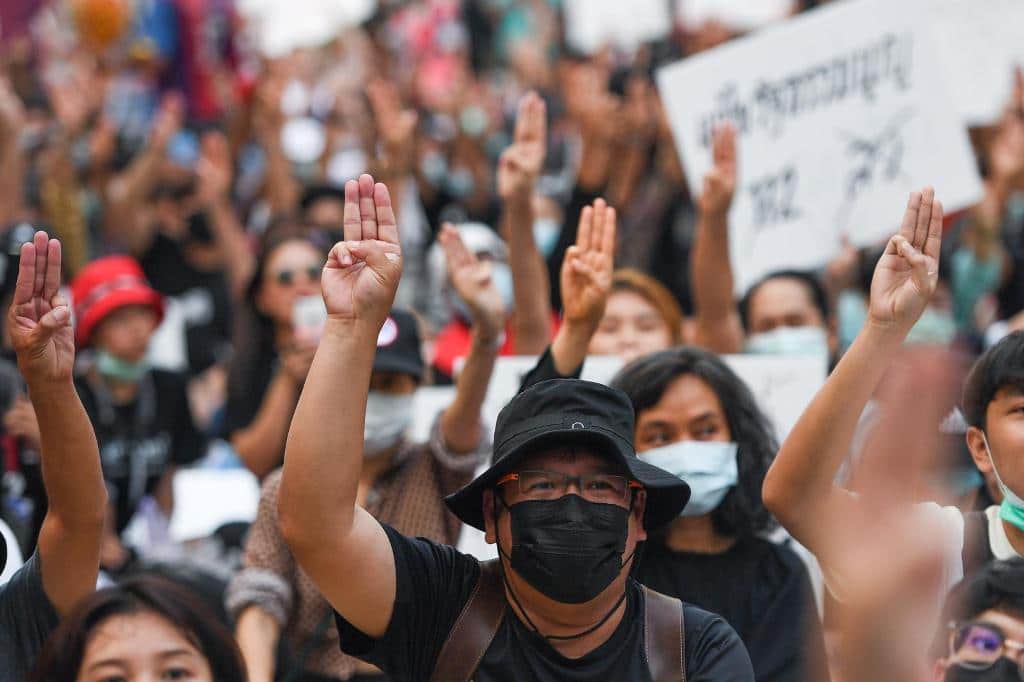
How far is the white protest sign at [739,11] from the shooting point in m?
10.6

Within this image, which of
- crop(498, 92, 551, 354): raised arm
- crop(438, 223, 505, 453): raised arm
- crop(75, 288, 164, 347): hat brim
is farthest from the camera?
crop(75, 288, 164, 347): hat brim

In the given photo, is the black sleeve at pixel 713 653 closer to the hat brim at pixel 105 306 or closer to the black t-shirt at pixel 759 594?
the black t-shirt at pixel 759 594

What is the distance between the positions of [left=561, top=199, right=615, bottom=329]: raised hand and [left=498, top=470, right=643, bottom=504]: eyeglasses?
106 centimetres

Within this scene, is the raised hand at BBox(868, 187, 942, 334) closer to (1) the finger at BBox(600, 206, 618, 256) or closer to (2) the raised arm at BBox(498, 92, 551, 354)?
(1) the finger at BBox(600, 206, 618, 256)

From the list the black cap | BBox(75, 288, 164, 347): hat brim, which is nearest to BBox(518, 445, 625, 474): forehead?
the black cap

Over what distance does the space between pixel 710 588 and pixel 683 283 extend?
4.23m

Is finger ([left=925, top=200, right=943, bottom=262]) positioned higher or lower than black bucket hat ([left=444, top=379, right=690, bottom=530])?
higher

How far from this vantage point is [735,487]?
372 centimetres

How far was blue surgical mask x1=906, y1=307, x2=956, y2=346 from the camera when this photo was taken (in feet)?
16.6

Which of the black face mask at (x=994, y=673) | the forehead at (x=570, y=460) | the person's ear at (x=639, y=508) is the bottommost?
the black face mask at (x=994, y=673)

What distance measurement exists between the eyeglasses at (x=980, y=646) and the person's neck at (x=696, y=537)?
911 mm

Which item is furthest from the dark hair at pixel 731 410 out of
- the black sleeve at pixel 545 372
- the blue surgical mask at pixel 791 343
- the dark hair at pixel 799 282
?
the dark hair at pixel 799 282

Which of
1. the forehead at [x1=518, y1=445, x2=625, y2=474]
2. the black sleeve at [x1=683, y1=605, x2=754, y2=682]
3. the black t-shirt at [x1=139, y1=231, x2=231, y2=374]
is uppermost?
the black t-shirt at [x1=139, y1=231, x2=231, y2=374]

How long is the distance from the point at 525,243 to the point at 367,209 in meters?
1.75
